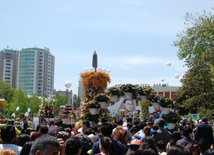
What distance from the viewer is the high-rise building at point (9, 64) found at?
123375 millimetres

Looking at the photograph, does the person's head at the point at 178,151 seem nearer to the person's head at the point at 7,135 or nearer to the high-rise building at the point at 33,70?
the person's head at the point at 7,135

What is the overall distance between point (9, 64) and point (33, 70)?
1253 cm

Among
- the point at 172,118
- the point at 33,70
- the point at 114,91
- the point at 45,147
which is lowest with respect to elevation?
the point at 172,118

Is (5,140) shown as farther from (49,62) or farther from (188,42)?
(49,62)

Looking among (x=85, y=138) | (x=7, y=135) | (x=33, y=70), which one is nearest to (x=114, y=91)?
(x=85, y=138)

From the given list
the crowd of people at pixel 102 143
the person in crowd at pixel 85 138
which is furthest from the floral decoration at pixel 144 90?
the person in crowd at pixel 85 138

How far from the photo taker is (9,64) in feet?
410

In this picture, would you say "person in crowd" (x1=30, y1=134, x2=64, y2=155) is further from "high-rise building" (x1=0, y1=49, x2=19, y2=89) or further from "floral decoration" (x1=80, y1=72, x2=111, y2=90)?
"high-rise building" (x1=0, y1=49, x2=19, y2=89)

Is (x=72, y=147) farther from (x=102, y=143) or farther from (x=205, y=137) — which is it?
(x=205, y=137)

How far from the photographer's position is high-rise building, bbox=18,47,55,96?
124m

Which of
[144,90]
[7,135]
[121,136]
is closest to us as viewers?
[7,135]

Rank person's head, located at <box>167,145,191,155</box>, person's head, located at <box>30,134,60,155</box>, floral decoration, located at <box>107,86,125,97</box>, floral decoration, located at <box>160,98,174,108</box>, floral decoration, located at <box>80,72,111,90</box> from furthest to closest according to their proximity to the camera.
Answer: floral decoration, located at <box>80,72,111,90</box> < floral decoration, located at <box>107,86,125,97</box> < floral decoration, located at <box>160,98,174,108</box> < person's head, located at <box>167,145,191,155</box> < person's head, located at <box>30,134,60,155</box>

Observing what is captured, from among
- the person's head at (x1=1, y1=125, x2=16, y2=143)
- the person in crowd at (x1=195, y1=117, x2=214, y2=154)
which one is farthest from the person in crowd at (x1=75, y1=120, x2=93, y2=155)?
the person in crowd at (x1=195, y1=117, x2=214, y2=154)

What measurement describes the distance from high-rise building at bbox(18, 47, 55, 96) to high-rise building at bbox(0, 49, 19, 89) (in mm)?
5469
